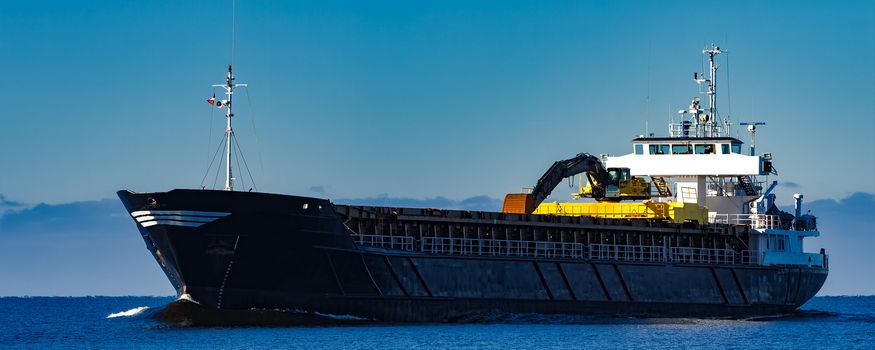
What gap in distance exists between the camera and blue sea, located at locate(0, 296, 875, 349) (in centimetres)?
4581

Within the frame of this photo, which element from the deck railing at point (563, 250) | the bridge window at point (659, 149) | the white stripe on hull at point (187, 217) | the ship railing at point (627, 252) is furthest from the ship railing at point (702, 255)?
the white stripe on hull at point (187, 217)

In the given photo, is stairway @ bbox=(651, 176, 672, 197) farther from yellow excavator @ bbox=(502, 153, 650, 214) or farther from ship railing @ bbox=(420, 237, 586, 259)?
ship railing @ bbox=(420, 237, 586, 259)

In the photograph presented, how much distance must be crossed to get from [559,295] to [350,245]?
444 inches

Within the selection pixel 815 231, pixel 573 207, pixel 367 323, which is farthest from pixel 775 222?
pixel 367 323

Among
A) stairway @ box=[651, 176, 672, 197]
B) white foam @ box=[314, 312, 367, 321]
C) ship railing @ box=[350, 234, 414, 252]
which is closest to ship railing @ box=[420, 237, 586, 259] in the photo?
ship railing @ box=[350, 234, 414, 252]

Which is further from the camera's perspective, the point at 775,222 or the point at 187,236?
the point at 775,222

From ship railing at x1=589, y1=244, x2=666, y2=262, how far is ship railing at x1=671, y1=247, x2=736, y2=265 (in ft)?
2.86

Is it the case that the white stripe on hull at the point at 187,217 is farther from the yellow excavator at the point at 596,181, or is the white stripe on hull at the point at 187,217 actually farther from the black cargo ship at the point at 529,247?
the yellow excavator at the point at 596,181

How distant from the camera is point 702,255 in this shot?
216 feet

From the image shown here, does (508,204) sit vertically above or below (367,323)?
above

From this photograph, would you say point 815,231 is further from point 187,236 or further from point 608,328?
point 187,236

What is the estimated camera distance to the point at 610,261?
60.4m

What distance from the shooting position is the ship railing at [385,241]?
2028 inches

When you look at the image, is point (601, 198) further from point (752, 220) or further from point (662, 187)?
point (752, 220)
